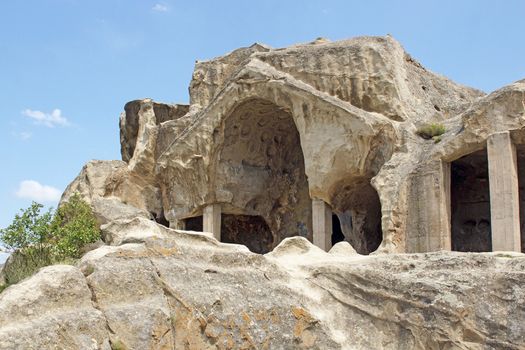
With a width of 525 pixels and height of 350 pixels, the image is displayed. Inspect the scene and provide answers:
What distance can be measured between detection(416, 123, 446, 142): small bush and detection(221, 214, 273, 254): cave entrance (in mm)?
9512

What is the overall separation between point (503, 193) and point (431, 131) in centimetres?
323

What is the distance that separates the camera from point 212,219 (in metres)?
25.5

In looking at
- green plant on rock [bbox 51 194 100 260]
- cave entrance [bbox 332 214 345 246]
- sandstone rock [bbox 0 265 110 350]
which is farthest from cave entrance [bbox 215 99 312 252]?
sandstone rock [bbox 0 265 110 350]

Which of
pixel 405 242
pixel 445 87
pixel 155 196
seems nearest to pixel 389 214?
pixel 405 242

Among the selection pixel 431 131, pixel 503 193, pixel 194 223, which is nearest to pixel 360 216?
pixel 431 131

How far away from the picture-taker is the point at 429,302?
28.9 feet

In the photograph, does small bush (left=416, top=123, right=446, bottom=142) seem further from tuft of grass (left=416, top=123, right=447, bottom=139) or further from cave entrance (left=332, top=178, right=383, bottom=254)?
cave entrance (left=332, top=178, right=383, bottom=254)

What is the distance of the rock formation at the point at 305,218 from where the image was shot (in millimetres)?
8055

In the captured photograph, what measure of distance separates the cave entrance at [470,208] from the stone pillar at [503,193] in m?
5.51

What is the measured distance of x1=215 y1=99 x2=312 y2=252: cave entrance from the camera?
25281 mm

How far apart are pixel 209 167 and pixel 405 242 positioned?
9.29 metres

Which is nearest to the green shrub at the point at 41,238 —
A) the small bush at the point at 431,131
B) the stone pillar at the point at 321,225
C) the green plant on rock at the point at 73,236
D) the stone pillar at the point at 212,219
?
the green plant on rock at the point at 73,236

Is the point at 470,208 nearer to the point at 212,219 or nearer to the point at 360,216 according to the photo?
the point at 360,216

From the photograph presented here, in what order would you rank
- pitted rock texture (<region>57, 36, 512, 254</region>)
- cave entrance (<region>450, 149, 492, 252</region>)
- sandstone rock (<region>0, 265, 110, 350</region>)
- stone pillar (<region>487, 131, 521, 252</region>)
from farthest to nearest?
1. cave entrance (<region>450, 149, 492, 252</region>)
2. pitted rock texture (<region>57, 36, 512, 254</region>)
3. stone pillar (<region>487, 131, 521, 252</region>)
4. sandstone rock (<region>0, 265, 110, 350</region>)
